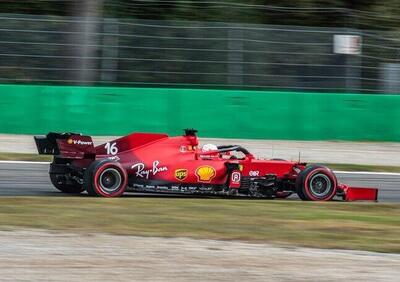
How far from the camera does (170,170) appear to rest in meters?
12.3

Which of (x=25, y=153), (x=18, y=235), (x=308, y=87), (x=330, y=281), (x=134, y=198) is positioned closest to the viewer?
(x=330, y=281)

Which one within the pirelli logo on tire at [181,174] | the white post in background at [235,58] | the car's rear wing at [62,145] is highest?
the white post in background at [235,58]

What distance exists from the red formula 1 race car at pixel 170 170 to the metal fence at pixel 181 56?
26.9ft

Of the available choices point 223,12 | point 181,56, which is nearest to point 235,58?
point 181,56

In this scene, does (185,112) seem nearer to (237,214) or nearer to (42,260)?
(237,214)

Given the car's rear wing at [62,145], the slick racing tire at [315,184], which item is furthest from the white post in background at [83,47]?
the slick racing tire at [315,184]

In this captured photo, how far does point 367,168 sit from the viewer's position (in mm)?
18125

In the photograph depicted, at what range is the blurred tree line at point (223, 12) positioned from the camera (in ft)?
84.4

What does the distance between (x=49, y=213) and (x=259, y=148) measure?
1036 centimetres

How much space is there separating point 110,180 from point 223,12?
1433 cm

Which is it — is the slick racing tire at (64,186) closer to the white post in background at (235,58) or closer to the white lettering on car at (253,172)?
the white lettering on car at (253,172)

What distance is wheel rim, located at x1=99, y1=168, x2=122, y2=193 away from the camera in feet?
39.4

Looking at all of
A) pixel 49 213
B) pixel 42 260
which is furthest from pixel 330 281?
pixel 49 213

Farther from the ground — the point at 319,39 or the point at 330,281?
the point at 319,39
